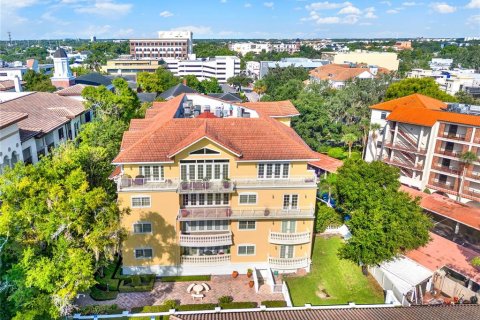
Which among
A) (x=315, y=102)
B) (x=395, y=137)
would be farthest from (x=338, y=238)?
(x=315, y=102)

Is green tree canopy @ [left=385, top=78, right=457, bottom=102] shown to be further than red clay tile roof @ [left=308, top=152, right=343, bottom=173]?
Yes

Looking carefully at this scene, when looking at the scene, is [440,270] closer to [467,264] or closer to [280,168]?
[467,264]

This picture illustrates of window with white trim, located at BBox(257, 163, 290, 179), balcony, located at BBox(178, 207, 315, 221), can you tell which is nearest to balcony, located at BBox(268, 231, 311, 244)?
balcony, located at BBox(178, 207, 315, 221)

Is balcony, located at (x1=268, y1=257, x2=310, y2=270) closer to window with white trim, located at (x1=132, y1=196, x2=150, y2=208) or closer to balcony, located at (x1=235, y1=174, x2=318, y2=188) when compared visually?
balcony, located at (x1=235, y1=174, x2=318, y2=188)

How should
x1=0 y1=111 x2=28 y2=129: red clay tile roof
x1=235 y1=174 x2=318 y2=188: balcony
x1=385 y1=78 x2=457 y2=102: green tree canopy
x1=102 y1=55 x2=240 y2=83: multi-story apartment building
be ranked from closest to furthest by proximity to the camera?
x1=235 y1=174 x2=318 y2=188: balcony
x1=0 y1=111 x2=28 y2=129: red clay tile roof
x1=385 y1=78 x2=457 y2=102: green tree canopy
x1=102 y1=55 x2=240 y2=83: multi-story apartment building

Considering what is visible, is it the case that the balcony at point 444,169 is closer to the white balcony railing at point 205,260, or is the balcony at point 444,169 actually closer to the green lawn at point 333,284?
the green lawn at point 333,284

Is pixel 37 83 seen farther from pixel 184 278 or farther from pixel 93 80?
pixel 184 278

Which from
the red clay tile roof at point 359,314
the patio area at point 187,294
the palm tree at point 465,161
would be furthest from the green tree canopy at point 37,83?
the palm tree at point 465,161

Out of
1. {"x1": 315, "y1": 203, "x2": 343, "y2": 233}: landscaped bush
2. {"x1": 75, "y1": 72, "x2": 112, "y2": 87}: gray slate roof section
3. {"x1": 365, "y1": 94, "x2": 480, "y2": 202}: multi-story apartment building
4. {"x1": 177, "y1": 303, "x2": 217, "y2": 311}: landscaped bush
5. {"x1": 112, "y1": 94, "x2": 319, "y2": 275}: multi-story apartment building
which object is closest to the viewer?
{"x1": 177, "y1": 303, "x2": 217, "y2": 311}: landscaped bush
